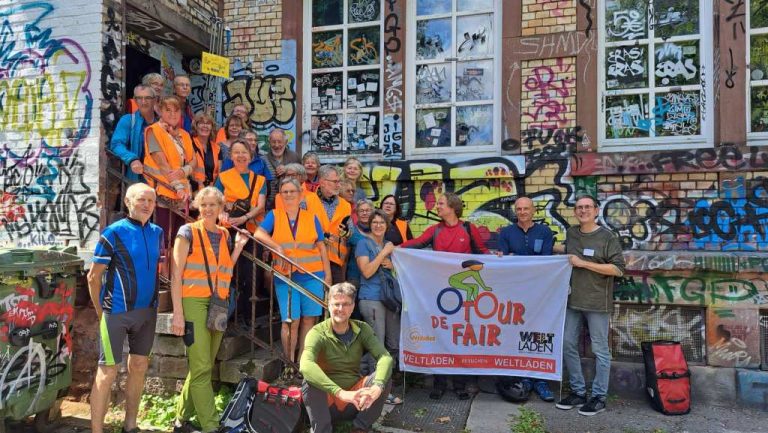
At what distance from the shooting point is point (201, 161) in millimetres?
5398

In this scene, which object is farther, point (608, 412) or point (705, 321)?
point (705, 321)

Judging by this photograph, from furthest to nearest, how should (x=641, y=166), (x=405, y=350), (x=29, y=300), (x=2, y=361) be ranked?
1. (x=641, y=166)
2. (x=405, y=350)
3. (x=29, y=300)
4. (x=2, y=361)

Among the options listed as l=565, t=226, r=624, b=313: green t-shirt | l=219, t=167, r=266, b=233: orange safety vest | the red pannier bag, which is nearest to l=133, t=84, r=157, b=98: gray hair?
l=219, t=167, r=266, b=233: orange safety vest

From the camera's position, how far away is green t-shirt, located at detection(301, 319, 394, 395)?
3791mm

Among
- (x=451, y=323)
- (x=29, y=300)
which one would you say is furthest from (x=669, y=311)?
(x=29, y=300)

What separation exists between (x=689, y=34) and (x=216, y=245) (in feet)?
17.4

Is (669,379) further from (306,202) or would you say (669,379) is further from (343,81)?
(343,81)

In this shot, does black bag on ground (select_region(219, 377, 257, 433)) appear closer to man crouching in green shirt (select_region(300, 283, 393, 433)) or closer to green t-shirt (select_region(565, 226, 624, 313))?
man crouching in green shirt (select_region(300, 283, 393, 433))

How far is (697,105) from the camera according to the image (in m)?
5.75

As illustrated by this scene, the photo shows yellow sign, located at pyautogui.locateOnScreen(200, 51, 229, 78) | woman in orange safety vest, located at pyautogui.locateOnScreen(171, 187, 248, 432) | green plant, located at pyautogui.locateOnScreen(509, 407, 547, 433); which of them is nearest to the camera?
Answer: woman in orange safety vest, located at pyautogui.locateOnScreen(171, 187, 248, 432)

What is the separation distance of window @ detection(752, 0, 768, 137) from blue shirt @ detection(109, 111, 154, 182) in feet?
20.0

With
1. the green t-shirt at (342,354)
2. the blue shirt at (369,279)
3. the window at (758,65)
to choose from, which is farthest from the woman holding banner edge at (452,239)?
the window at (758,65)

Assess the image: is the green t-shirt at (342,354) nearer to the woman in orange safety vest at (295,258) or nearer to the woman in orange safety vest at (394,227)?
the woman in orange safety vest at (295,258)

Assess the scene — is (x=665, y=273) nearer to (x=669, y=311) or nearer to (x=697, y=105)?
(x=669, y=311)
